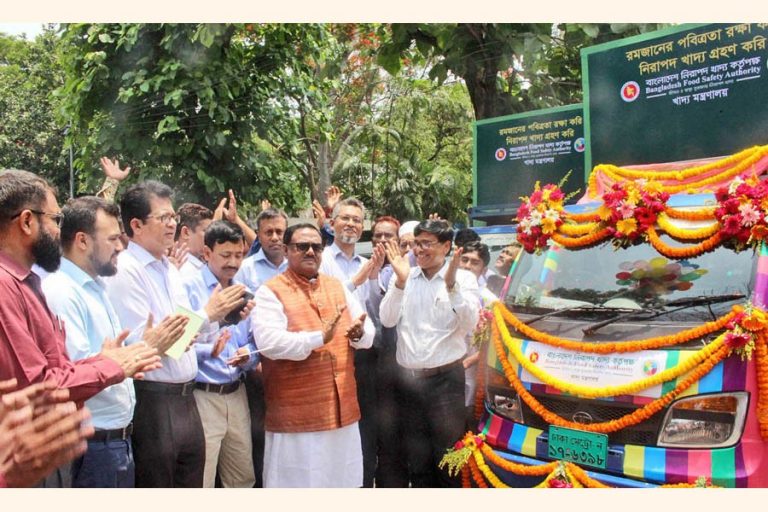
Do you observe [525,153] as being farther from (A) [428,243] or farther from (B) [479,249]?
(A) [428,243]

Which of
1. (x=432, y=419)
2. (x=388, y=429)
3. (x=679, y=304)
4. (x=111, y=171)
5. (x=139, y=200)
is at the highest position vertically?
(x=111, y=171)

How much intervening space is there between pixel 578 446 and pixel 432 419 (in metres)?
1.12

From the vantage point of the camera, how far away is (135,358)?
113 inches

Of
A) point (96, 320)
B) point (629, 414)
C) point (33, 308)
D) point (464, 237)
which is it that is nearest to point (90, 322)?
point (96, 320)

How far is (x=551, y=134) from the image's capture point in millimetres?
6484

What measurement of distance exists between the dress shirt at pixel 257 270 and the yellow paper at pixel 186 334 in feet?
5.14

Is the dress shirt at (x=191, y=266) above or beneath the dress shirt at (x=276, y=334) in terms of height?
above

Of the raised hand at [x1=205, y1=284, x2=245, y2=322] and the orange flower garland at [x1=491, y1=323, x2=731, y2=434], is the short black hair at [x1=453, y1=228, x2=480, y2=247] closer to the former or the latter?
the orange flower garland at [x1=491, y1=323, x2=731, y2=434]

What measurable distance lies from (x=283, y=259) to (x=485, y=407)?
183 centimetres

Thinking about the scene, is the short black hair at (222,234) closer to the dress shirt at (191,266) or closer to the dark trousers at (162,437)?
the dress shirt at (191,266)

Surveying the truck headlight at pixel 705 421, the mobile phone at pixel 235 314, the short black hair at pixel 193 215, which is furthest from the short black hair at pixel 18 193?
the truck headlight at pixel 705 421

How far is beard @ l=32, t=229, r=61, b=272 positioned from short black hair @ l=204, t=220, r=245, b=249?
1.54 m

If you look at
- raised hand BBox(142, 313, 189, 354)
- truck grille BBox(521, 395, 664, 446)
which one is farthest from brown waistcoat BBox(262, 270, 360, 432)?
raised hand BBox(142, 313, 189, 354)

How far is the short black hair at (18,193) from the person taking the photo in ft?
8.53
